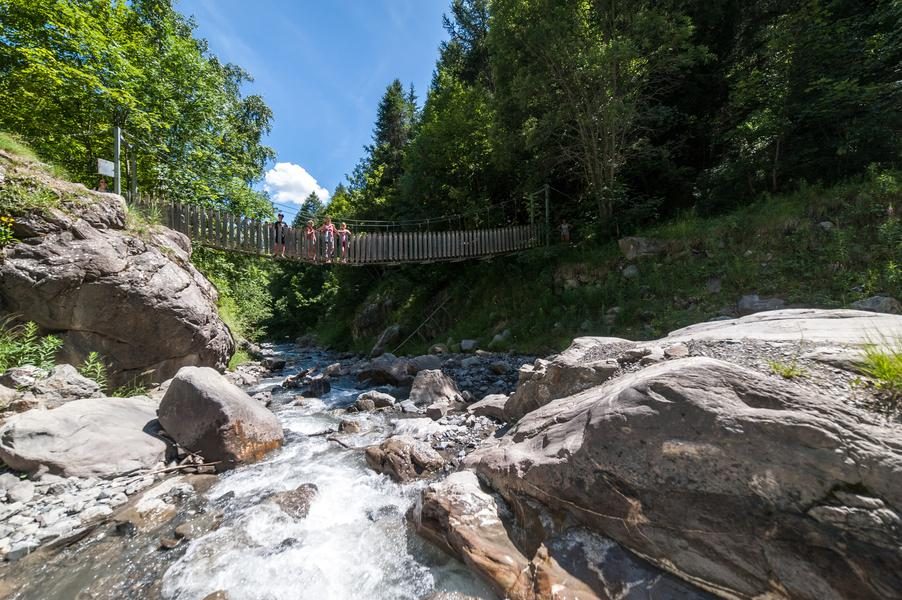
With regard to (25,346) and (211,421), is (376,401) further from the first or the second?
(25,346)

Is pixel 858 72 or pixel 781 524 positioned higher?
pixel 858 72

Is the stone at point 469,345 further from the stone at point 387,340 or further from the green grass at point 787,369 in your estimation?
the green grass at point 787,369

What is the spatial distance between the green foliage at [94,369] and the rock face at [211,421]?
180 cm

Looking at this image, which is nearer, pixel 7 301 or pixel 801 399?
pixel 801 399

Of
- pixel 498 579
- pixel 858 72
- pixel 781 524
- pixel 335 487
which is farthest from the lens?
pixel 858 72

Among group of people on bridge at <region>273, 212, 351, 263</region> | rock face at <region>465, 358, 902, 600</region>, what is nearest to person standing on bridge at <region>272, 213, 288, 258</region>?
group of people on bridge at <region>273, 212, 351, 263</region>

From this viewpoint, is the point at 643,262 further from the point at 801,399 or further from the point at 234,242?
the point at 234,242

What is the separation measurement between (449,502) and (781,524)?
204 cm

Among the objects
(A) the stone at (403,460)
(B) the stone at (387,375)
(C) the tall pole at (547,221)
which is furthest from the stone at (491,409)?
(C) the tall pole at (547,221)

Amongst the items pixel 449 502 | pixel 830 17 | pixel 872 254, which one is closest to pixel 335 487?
pixel 449 502

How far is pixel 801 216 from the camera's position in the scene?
7898 millimetres

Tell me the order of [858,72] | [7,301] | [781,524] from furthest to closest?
[858,72] < [7,301] < [781,524]

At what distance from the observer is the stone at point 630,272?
376 inches

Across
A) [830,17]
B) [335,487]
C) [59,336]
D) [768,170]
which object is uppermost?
[830,17]
